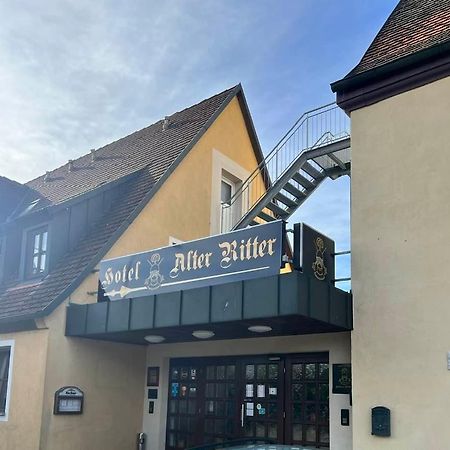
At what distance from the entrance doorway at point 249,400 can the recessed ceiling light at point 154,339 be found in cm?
82

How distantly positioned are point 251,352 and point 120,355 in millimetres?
2786

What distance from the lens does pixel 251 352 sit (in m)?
11.4

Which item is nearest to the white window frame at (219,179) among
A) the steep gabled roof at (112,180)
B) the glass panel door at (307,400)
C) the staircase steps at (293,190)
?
the steep gabled roof at (112,180)

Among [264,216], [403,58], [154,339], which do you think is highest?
[403,58]

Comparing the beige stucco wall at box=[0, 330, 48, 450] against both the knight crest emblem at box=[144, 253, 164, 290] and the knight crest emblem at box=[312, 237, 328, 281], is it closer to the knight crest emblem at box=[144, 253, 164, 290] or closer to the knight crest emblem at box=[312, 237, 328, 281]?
the knight crest emblem at box=[144, 253, 164, 290]

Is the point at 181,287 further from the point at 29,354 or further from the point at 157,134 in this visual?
the point at 157,134

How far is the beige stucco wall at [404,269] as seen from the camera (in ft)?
26.8

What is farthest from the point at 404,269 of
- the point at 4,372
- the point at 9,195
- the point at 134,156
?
the point at 9,195

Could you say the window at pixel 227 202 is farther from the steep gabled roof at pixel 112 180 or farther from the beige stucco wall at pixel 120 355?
the steep gabled roof at pixel 112 180

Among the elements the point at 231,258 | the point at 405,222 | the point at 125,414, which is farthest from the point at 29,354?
the point at 405,222

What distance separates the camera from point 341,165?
43.4ft

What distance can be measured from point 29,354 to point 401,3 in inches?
371

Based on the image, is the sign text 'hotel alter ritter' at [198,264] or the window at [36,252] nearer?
the sign text 'hotel alter ritter' at [198,264]

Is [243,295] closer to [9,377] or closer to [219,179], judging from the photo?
[9,377]
